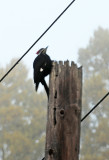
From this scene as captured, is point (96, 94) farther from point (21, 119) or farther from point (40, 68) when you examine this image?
Result: point (40, 68)

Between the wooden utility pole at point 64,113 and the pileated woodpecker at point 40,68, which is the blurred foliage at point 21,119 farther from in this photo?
the wooden utility pole at point 64,113

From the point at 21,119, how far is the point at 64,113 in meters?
21.5

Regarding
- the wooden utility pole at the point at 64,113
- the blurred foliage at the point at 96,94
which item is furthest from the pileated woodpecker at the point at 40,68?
the blurred foliage at the point at 96,94

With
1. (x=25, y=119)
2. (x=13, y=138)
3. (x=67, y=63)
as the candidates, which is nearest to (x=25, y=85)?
(x=25, y=119)

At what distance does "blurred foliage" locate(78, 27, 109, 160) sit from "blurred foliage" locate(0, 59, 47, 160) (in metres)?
2.74

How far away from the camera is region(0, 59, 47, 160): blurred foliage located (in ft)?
70.9

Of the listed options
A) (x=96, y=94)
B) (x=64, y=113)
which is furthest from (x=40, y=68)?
(x=96, y=94)

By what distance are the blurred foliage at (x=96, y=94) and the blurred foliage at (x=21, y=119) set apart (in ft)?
8.99

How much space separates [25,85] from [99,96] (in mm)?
5538

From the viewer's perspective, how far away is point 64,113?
6.97 ft

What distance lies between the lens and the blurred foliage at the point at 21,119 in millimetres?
21609

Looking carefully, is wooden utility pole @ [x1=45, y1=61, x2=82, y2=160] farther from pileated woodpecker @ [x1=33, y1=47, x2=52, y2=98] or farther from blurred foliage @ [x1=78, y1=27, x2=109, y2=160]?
blurred foliage @ [x1=78, y1=27, x2=109, y2=160]

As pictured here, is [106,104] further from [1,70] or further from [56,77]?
[56,77]

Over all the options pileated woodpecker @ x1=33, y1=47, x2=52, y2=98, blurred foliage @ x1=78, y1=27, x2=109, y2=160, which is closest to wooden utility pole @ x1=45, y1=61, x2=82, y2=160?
pileated woodpecker @ x1=33, y1=47, x2=52, y2=98
